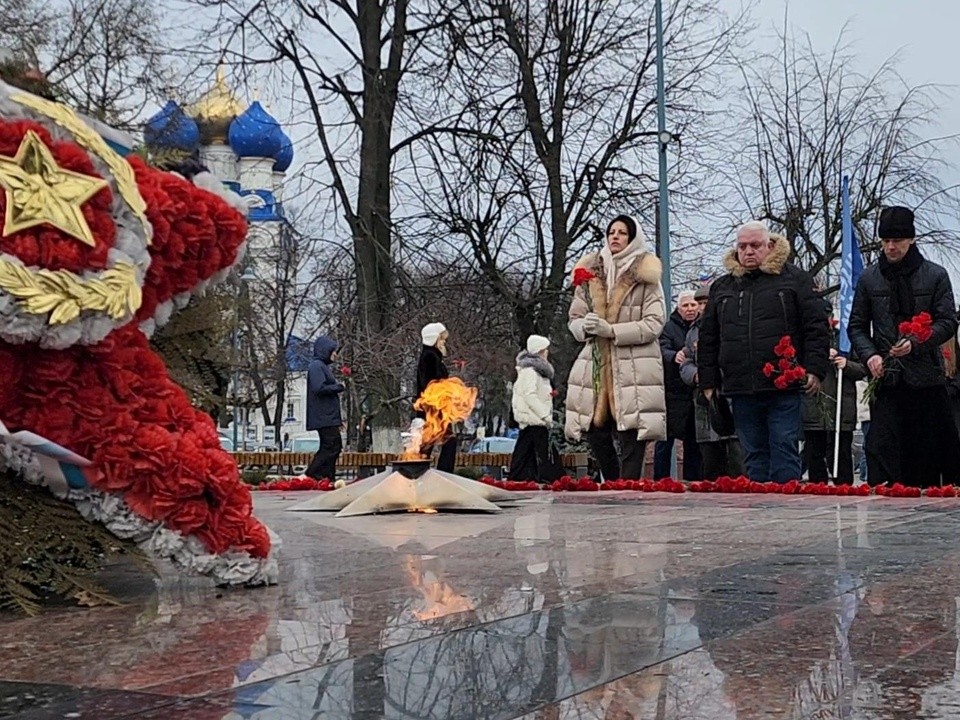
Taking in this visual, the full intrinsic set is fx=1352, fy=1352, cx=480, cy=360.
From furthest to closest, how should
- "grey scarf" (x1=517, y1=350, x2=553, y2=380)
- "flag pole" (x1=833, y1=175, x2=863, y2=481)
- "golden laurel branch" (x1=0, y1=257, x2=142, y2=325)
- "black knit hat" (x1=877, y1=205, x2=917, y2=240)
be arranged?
"grey scarf" (x1=517, y1=350, x2=553, y2=380), "flag pole" (x1=833, y1=175, x2=863, y2=481), "black knit hat" (x1=877, y1=205, x2=917, y2=240), "golden laurel branch" (x1=0, y1=257, x2=142, y2=325)

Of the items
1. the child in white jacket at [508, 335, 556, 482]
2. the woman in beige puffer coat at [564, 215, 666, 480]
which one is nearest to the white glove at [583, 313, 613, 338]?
the woman in beige puffer coat at [564, 215, 666, 480]

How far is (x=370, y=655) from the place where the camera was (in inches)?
A: 131

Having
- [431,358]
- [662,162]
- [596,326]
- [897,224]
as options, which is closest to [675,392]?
[596,326]

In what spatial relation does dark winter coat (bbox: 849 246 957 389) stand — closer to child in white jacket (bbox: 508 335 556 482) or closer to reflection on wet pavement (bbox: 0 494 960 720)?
reflection on wet pavement (bbox: 0 494 960 720)

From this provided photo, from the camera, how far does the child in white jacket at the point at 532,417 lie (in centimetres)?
1349

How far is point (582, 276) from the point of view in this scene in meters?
10.5

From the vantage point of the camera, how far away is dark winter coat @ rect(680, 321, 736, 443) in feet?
36.7

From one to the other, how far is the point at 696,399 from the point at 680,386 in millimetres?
627

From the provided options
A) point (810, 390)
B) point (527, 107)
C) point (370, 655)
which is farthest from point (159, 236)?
point (527, 107)

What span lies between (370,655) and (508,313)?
21.5m

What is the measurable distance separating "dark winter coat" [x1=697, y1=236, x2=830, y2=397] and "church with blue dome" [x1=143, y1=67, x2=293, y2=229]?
3320 mm

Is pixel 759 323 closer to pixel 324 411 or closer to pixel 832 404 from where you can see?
pixel 832 404

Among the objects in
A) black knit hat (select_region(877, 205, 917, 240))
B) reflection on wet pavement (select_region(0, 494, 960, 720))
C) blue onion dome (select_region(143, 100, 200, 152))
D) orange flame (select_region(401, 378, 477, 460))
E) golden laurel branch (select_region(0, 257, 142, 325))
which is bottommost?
reflection on wet pavement (select_region(0, 494, 960, 720))

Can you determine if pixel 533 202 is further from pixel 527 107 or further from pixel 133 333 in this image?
pixel 133 333
